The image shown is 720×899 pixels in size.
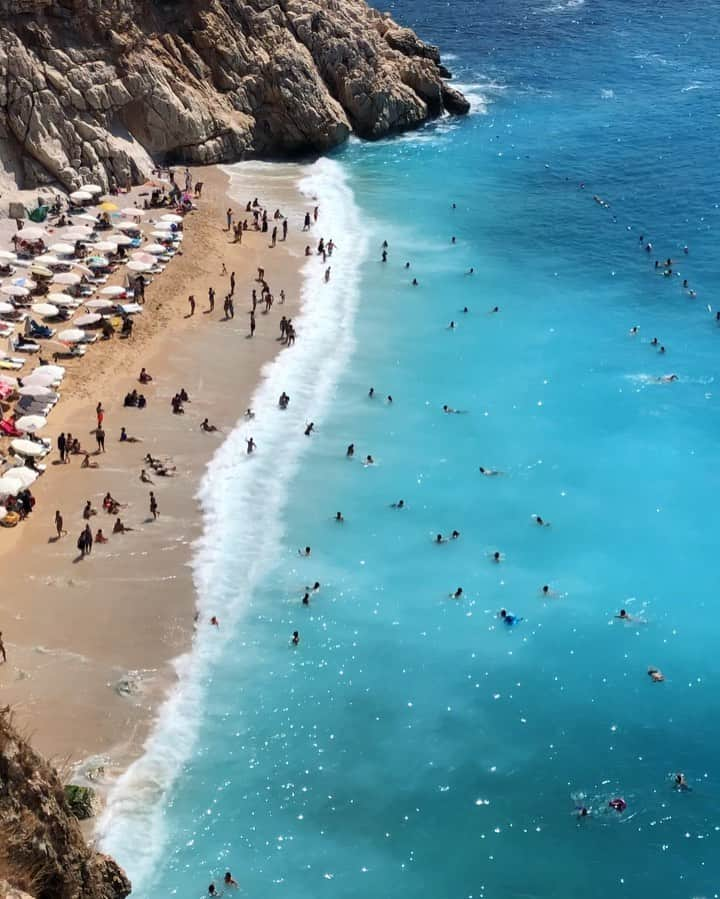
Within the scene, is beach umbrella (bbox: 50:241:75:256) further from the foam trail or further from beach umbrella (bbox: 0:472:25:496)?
beach umbrella (bbox: 0:472:25:496)

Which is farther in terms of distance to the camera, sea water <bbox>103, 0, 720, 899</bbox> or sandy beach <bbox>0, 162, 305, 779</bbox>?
sandy beach <bbox>0, 162, 305, 779</bbox>

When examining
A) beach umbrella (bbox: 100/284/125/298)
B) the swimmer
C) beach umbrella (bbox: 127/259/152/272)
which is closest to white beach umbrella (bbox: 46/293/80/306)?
beach umbrella (bbox: 100/284/125/298)

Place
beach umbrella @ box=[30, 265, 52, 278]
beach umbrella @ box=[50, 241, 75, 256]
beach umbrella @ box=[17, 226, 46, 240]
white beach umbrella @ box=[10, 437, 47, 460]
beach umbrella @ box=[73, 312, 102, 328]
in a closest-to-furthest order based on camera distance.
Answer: white beach umbrella @ box=[10, 437, 47, 460]
beach umbrella @ box=[73, 312, 102, 328]
beach umbrella @ box=[30, 265, 52, 278]
beach umbrella @ box=[50, 241, 75, 256]
beach umbrella @ box=[17, 226, 46, 240]

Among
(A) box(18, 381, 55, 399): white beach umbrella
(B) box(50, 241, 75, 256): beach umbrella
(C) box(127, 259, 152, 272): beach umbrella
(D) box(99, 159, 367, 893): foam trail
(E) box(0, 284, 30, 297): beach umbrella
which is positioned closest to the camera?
(D) box(99, 159, 367, 893): foam trail

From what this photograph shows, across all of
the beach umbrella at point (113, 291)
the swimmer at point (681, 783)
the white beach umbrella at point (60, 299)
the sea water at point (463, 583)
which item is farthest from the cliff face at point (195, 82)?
the swimmer at point (681, 783)

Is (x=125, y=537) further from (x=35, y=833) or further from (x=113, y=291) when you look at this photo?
(x=35, y=833)

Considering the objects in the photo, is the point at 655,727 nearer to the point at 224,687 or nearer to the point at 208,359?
the point at 224,687
